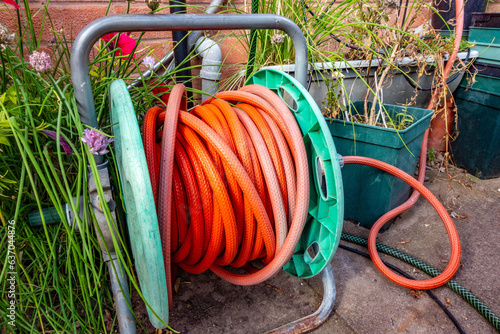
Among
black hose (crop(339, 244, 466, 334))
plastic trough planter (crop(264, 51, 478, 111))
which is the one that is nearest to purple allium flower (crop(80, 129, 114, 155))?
plastic trough planter (crop(264, 51, 478, 111))

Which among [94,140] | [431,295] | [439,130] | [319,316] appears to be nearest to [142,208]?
[94,140]

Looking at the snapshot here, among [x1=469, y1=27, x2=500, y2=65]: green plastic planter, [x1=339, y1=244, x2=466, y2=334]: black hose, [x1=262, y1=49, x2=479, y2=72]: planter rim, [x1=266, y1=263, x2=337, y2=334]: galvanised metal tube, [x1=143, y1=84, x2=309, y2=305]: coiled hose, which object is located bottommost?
[x1=339, y1=244, x2=466, y2=334]: black hose

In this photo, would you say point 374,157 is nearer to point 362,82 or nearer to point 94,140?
point 362,82

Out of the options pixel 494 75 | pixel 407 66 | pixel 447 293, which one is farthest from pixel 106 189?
pixel 494 75

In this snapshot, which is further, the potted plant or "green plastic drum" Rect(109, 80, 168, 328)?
the potted plant

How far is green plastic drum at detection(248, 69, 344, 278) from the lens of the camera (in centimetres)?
118

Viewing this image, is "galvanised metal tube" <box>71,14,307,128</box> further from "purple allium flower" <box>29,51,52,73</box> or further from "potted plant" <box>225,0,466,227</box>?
"potted plant" <box>225,0,466,227</box>

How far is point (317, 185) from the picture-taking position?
52.2 inches

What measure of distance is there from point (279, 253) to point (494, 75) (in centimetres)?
235

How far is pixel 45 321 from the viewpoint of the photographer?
4.44 ft

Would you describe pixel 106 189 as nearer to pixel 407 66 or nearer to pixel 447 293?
pixel 447 293

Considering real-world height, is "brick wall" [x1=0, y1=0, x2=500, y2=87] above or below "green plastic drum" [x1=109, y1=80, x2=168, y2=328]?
above

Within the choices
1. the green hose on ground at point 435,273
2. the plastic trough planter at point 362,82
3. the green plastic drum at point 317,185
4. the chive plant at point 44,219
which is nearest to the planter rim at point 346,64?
the plastic trough planter at point 362,82

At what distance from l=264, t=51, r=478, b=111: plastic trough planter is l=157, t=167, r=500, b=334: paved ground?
0.91 m
